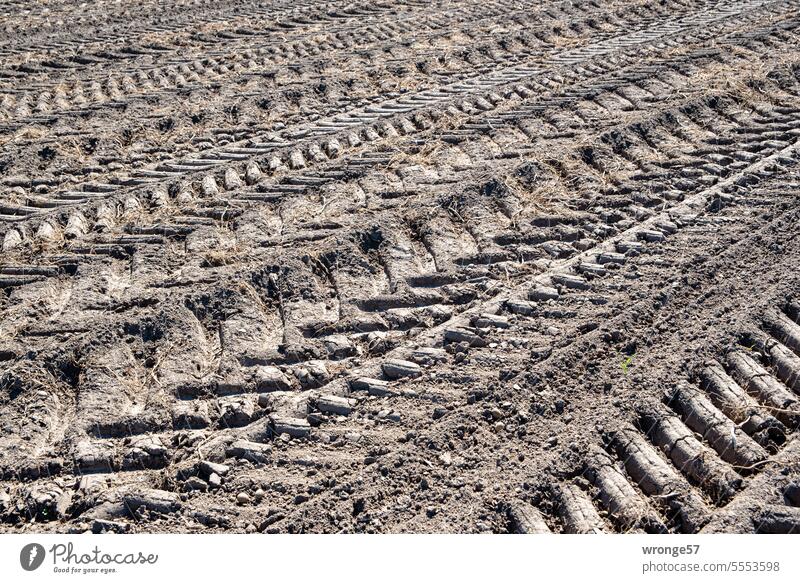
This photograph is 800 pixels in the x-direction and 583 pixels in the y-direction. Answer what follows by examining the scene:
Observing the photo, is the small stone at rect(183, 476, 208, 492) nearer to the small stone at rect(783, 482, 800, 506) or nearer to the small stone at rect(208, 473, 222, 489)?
the small stone at rect(208, 473, 222, 489)

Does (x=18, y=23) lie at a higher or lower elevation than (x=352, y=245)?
lower

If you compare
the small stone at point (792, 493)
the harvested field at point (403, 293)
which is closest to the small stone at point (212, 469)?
the harvested field at point (403, 293)

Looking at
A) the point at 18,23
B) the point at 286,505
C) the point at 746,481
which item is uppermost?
the point at 746,481

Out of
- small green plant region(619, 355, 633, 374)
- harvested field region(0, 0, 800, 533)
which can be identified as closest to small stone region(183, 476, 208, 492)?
harvested field region(0, 0, 800, 533)

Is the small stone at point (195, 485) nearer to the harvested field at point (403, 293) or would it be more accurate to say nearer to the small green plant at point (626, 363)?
the harvested field at point (403, 293)

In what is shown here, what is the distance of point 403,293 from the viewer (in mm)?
4645

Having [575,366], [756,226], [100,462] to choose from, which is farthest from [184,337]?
[756,226]

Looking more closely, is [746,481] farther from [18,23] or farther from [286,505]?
[18,23]

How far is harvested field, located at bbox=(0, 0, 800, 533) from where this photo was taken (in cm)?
347

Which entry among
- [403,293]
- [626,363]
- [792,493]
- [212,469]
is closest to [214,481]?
[212,469]

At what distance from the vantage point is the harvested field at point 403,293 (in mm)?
3473

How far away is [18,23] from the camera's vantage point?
9625 millimetres
